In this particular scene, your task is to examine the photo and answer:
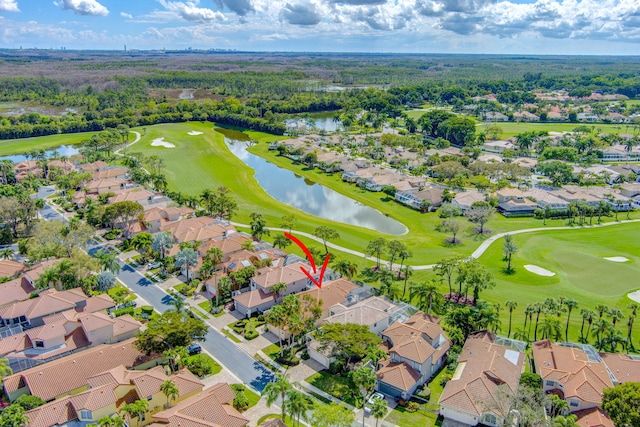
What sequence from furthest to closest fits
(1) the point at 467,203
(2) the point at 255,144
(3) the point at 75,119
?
1. (3) the point at 75,119
2. (2) the point at 255,144
3. (1) the point at 467,203

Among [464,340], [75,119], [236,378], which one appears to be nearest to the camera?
[236,378]

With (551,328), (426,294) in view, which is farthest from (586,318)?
(426,294)

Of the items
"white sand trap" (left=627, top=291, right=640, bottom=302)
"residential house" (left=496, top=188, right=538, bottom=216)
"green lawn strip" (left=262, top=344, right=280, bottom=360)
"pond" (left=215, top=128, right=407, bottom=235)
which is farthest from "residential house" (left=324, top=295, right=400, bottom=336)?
"residential house" (left=496, top=188, right=538, bottom=216)

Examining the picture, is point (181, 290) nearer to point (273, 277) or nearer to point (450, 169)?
point (273, 277)

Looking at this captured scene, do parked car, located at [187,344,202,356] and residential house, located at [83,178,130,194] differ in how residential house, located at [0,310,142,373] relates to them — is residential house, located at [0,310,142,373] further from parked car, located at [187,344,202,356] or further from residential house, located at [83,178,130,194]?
residential house, located at [83,178,130,194]

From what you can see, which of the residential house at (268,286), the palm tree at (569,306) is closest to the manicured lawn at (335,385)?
the residential house at (268,286)

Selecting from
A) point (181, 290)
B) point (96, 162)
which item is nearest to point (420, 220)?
point (181, 290)

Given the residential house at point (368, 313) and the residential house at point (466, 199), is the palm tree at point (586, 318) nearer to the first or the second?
the residential house at point (368, 313)

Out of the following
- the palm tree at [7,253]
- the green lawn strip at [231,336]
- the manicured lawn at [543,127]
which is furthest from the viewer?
the manicured lawn at [543,127]
